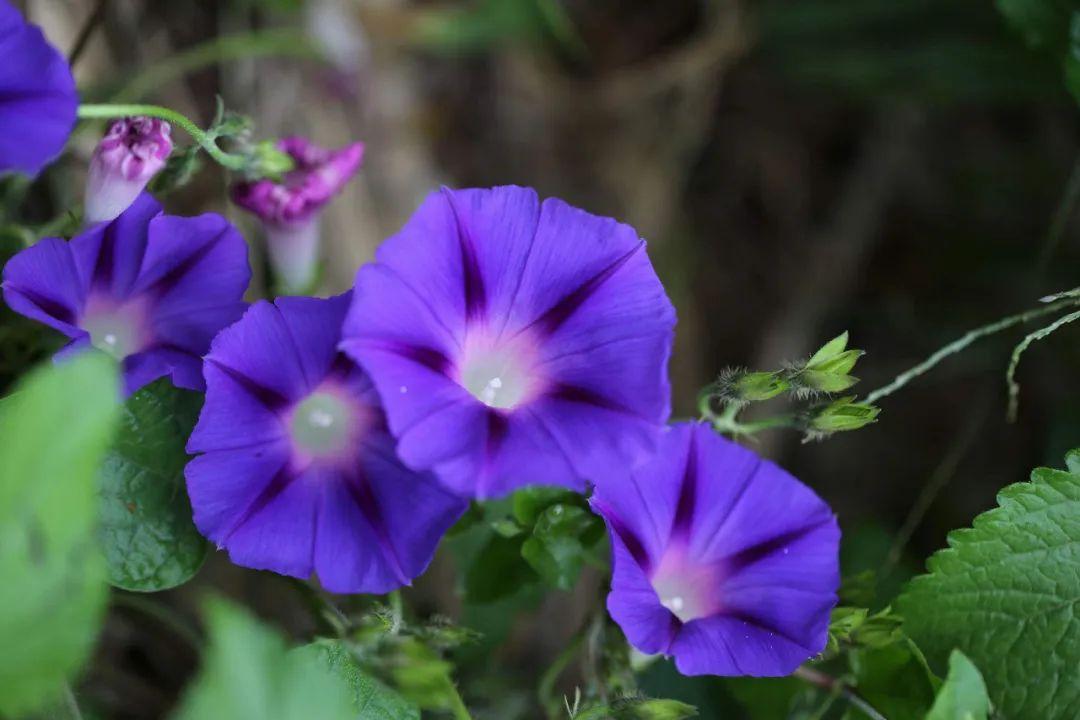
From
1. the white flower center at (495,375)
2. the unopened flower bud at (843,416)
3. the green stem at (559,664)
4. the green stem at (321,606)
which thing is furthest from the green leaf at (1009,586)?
the green stem at (321,606)

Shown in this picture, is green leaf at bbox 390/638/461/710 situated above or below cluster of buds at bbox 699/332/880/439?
below

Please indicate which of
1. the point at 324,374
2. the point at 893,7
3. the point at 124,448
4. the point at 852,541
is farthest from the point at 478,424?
the point at 893,7

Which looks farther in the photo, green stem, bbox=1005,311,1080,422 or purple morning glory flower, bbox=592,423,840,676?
green stem, bbox=1005,311,1080,422

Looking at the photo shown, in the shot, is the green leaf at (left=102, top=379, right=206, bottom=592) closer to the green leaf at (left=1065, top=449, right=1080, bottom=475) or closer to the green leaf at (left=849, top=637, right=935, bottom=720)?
the green leaf at (left=849, top=637, right=935, bottom=720)

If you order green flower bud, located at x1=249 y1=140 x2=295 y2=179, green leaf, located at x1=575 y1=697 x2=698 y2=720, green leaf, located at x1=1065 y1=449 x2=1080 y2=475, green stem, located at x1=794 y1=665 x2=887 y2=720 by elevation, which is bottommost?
green stem, located at x1=794 y1=665 x2=887 y2=720

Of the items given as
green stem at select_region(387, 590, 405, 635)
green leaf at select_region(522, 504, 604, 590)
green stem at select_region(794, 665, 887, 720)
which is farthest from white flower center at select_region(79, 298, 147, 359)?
green stem at select_region(794, 665, 887, 720)

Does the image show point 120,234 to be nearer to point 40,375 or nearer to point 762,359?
point 40,375
